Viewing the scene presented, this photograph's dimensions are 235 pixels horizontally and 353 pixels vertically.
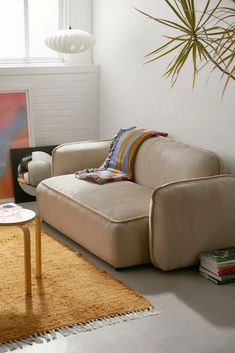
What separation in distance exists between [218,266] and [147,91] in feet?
6.73

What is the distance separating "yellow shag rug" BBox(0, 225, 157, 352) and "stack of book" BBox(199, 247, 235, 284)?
52 cm

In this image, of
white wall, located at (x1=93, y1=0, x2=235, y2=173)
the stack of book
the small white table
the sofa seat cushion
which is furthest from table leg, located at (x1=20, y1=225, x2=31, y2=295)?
white wall, located at (x1=93, y1=0, x2=235, y2=173)

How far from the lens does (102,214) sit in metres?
4.50

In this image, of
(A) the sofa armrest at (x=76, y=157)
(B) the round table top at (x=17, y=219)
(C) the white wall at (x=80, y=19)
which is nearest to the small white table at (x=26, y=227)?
(B) the round table top at (x=17, y=219)

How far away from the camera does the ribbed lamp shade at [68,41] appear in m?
5.81

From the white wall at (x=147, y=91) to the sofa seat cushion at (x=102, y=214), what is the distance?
637mm

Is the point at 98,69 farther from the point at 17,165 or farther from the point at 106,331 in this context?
the point at 106,331

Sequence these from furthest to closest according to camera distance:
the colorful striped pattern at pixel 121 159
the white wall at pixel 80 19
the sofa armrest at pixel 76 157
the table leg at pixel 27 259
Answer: the white wall at pixel 80 19 → the sofa armrest at pixel 76 157 → the colorful striped pattern at pixel 121 159 → the table leg at pixel 27 259

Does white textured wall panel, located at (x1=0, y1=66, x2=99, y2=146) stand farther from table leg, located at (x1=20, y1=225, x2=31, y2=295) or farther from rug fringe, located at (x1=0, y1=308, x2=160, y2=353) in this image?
rug fringe, located at (x1=0, y1=308, x2=160, y2=353)

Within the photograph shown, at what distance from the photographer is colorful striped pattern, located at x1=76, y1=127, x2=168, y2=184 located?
5238 millimetres

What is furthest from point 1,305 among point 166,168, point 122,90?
point 122,90

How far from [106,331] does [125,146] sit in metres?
2.09

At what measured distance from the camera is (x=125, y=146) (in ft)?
17.6

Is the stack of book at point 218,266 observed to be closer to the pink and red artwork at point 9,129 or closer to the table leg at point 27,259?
the table leg at point 27,259
